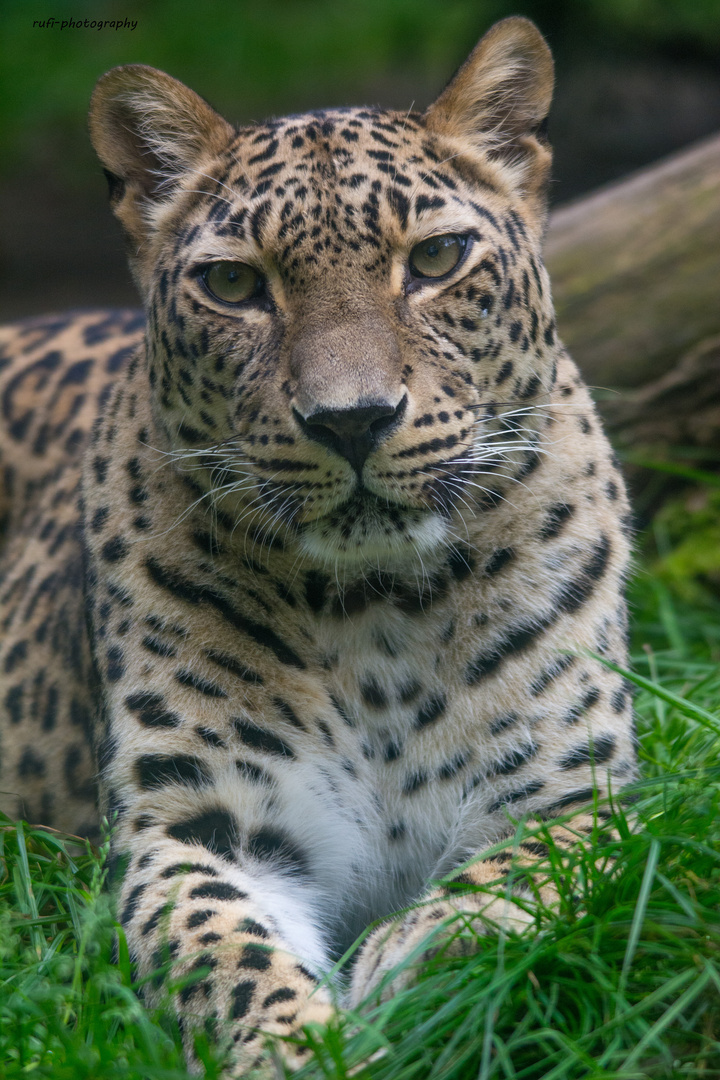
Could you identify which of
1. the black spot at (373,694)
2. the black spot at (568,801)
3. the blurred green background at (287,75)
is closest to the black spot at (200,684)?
the black spot at (373,694)

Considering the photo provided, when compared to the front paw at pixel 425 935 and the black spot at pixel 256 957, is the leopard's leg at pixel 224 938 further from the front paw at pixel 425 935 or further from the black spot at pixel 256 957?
the front paw at pixel 425 935

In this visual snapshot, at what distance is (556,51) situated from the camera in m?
14.8

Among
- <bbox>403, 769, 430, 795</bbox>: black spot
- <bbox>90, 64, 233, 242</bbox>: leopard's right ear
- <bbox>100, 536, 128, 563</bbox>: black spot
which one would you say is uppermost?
<bbox>90, 64, 233, 242</bbox>: leopard's right ear

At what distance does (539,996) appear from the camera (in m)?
3.31

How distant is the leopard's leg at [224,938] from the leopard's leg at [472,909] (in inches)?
7.8

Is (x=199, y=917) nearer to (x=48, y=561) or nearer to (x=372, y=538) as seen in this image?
(x=372, y=538)

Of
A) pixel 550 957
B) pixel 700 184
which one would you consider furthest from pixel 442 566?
pixel 700 184

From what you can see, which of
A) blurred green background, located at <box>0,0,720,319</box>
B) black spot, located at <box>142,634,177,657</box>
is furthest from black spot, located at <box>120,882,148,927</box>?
blurred green background, located at <box>0,0,720,319</box>

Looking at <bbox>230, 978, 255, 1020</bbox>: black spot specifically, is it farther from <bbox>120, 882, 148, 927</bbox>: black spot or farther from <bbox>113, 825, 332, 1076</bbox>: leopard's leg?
<bbox>120, 882, 148, 927</bbox>: black spot

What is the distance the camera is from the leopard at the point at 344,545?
3758mm

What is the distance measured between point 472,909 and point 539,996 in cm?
44

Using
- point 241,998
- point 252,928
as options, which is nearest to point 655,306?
point 252,928

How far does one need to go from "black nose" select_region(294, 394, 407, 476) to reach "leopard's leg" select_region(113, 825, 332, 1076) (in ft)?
4.33

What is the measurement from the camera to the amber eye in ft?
13.3
